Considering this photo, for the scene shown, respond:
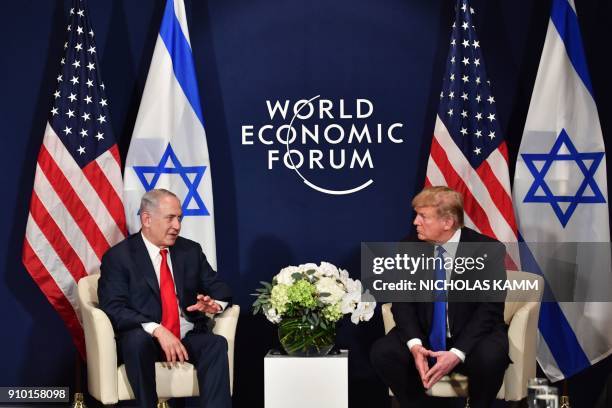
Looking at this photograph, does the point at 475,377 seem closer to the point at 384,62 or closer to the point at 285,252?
the point at 285,252

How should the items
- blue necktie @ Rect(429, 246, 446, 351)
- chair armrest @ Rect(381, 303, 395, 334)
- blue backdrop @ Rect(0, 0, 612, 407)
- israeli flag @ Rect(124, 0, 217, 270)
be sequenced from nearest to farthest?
blue necktie @ Rect(429, 246, 446, 351) < chair armrest @ Rect(381, 303, 395, 334) < israeli flag @ Rect(124, 0, 217, 270) < blue backdrop @ Rect(0, 0, 612, 407)

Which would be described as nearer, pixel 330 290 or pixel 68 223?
pixel 330 290

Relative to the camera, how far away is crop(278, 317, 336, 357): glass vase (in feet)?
16.2

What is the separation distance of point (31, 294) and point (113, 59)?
1590 mm

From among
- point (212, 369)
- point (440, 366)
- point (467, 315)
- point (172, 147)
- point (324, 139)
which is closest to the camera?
point (440, 366)

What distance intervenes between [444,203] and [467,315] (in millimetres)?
586

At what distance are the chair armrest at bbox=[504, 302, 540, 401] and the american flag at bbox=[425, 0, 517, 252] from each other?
0.84 m

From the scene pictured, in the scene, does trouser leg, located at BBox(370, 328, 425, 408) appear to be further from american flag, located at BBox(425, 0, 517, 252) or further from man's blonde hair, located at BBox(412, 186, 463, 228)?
american flag, located at BBox(425, 0, 517, 252)

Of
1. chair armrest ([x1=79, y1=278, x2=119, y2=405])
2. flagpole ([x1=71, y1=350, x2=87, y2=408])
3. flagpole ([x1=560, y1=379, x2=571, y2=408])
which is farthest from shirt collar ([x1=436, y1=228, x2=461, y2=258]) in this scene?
flagpole ([x1=71, y1=350, x2=87, y2=408])

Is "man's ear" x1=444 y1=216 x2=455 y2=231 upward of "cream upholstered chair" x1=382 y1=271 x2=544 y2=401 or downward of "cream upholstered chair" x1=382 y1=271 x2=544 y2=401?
upward

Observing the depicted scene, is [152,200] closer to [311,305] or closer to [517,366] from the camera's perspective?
[311,305]

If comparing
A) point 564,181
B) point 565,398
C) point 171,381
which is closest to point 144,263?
point 171,381

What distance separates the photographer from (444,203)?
4.87 meters

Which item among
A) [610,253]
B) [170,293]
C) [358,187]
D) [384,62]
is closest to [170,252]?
[170,293]
